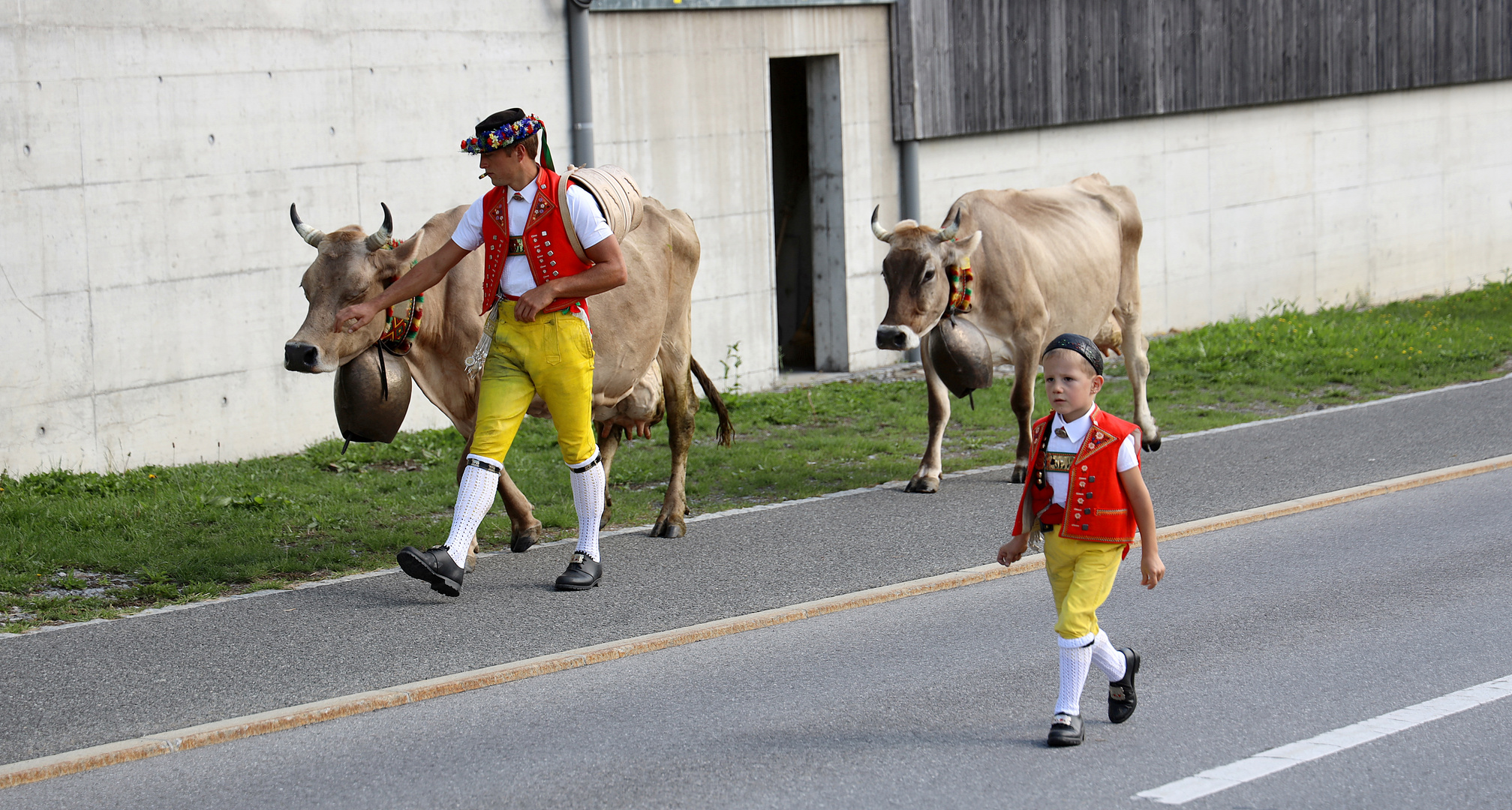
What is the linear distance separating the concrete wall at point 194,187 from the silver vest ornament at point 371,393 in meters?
3.74

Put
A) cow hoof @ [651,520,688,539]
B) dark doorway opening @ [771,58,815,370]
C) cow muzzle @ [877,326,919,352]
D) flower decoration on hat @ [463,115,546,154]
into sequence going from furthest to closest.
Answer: dark doorway opening @ [771,58,815,370]
cow muzzle @ [877,326,919,352]
cow hoof @ [651,520,688,539]
flower decoration on hat @ [463,115,546,154]

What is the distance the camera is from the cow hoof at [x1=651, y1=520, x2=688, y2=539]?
9.55m

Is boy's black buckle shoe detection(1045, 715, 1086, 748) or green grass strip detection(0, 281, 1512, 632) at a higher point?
green grass strip detection(0, 281, 1512, 632)

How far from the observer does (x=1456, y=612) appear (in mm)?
7484

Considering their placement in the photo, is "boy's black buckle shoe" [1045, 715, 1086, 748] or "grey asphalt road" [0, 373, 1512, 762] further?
"grey asphalt road" [0, 373, 1512, 762]

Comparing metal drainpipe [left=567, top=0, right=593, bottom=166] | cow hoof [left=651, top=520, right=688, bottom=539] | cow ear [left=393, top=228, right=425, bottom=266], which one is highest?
metal drainpipe [left=567, top=0, right=593, bottom=166]

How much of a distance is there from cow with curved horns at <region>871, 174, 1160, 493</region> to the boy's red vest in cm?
421

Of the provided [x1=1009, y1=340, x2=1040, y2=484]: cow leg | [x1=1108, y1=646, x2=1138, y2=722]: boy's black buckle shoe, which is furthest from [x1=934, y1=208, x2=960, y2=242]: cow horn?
[x1=1108, y1=646, x2=1138, y2=722]: boy's black buckle shoe

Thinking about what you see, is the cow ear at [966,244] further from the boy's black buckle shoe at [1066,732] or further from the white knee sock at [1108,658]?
the boy's black buckle shoe at [1066,732]

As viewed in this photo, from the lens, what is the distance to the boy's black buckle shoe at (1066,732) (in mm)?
5793

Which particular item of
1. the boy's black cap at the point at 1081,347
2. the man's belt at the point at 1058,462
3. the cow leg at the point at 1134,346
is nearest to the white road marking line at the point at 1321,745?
the man's belt at the point at 1058,462

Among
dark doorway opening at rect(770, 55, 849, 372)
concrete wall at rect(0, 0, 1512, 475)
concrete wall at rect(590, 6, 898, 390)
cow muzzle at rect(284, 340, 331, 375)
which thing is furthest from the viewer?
dark doorway opening at rect(770, 55, 849, 372)

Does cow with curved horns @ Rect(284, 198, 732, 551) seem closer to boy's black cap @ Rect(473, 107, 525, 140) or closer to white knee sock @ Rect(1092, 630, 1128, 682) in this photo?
boy's black cap @ Rect(473, 107, 525, 140)

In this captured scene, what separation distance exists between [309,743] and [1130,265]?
889 centimetres
